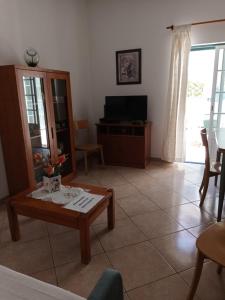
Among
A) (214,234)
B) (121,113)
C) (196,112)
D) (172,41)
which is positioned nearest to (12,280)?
(214,234)

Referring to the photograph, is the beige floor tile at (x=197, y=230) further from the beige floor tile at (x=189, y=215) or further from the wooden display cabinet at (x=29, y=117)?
the wooden display cabinet at (x=29, y=117)

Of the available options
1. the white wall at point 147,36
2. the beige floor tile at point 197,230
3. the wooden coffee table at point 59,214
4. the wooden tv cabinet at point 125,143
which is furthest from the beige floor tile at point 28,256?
the white wall at point 147,36

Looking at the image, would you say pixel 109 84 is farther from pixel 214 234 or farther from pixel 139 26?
pixel 214 234

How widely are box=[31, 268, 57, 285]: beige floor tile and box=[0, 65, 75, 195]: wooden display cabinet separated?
3.22 feet

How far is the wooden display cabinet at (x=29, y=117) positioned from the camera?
8.05ft

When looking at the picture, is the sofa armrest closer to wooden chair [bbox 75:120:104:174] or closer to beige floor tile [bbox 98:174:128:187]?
beige floor tile [bbox 98:174:128:187]

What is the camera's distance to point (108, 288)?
33.0 inches

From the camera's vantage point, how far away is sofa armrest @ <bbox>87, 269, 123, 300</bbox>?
0.80 meters

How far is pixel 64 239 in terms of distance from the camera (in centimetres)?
208

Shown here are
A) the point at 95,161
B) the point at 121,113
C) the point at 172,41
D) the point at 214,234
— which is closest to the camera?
the point at 214,234

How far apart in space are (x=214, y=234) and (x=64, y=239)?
1.32m

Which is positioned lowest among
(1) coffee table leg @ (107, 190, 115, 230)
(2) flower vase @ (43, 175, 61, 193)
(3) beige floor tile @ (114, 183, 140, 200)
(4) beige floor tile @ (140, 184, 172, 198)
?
(3) beige floor tile @ (114, 183, 140, 200)

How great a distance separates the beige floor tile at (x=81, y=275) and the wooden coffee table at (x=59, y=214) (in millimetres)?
65

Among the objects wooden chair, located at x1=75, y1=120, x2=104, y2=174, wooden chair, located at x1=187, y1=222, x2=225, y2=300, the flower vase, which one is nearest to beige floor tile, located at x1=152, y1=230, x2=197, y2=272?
wooden chair, located at x1=187, y1=222, x2=225, y2=300
